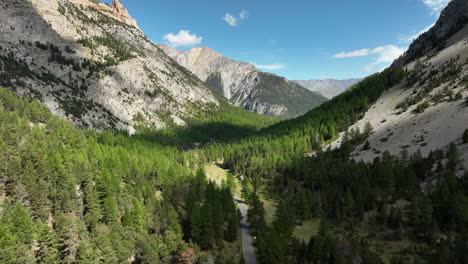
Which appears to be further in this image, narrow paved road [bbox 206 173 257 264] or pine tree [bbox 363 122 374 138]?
pine tree [bbox 363 122 374 138]

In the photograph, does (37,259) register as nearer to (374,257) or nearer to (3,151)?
(3,151)

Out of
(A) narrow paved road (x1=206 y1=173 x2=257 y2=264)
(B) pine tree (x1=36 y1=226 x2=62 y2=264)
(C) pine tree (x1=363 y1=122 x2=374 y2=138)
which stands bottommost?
(A) narrow paved road (x1=206 y1=173 x2=257 y2=264)

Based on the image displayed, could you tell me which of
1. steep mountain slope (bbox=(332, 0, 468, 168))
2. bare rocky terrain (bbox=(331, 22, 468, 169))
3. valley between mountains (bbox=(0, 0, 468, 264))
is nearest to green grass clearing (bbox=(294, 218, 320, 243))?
valley between mountains (bbox=(0, 0, 468, 264))

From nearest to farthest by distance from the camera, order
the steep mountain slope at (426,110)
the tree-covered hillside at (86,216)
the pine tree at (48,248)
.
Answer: the pine tree at (48,248) → the tree-covered hillside at (86,216) → the steep mountain slope at (426,110)

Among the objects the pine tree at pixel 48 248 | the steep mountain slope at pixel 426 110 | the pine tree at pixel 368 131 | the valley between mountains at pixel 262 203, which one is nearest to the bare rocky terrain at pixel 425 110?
the steep mountain slope at pixel 426 110

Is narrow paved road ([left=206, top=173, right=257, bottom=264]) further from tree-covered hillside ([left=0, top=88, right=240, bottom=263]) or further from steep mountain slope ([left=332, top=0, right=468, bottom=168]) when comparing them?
steep mountain slope ([left=332, top=0, right=468, bottom=168])

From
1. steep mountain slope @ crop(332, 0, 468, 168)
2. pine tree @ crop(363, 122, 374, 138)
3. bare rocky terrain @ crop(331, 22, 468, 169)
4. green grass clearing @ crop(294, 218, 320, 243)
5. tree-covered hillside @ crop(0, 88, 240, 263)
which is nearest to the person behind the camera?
tree-covered hillside @ crop(0, 88, 240, 263)

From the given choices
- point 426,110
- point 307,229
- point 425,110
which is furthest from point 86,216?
point 425,110

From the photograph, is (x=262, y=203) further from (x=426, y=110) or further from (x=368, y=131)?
(x=426, y=110)

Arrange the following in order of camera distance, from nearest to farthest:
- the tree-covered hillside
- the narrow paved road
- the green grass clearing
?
the tree-covered hillside < the narrow paved road < the green grass clearing

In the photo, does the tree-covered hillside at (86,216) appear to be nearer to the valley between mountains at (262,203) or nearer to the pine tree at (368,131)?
the valley between mountains at (262,203)

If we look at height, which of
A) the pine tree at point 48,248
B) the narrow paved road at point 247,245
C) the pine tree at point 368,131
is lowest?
the narrow paved road at point 247,245

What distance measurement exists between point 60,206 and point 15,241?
16.5 m

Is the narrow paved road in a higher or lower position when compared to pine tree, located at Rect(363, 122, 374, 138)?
lower
